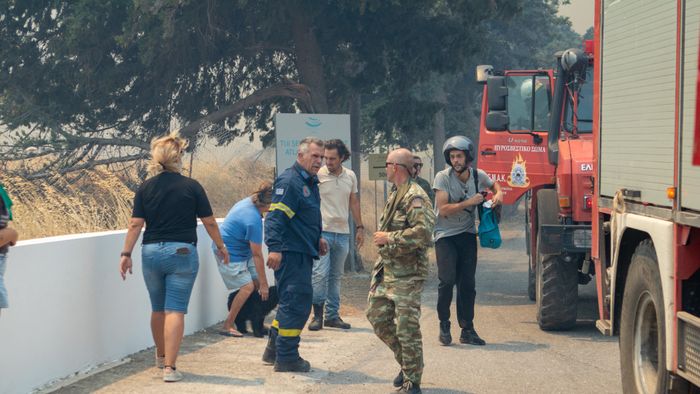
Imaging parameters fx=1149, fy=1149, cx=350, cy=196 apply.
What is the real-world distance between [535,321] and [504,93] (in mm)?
2536

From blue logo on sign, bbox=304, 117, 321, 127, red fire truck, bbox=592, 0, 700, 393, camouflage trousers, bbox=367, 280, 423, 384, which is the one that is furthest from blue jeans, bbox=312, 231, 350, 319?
blue logo on sign, bbox=304, 117, 321, 127

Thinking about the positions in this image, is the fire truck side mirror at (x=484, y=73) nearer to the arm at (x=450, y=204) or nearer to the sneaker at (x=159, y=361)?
the arm at (x=450, y=204)

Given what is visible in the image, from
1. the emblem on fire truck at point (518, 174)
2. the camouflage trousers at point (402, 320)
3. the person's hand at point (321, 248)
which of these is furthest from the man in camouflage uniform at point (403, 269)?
the emblem on fire truck at point (518, 174)

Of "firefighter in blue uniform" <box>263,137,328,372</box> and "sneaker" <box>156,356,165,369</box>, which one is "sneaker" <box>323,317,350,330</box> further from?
"sneaker" <box>156,356,165,369</box>

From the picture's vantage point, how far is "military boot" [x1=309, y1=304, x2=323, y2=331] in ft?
38.3

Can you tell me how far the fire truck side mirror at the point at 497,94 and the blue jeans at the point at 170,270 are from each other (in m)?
4.89

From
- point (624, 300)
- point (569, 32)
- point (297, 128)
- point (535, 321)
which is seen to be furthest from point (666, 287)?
point (569, 32)

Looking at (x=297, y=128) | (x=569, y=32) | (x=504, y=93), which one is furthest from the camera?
(x=569, y=32)

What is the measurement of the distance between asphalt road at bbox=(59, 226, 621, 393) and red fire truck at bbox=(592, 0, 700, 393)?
3.80 feet

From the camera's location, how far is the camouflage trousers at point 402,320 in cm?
792

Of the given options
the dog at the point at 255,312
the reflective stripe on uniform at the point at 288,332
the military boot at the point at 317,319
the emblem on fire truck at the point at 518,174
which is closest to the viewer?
the reflective stripe on uniform at the point at 288,332

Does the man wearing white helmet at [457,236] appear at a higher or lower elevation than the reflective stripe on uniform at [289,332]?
higher

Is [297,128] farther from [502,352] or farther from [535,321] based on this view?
[502,352]

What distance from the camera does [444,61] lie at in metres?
21.7
